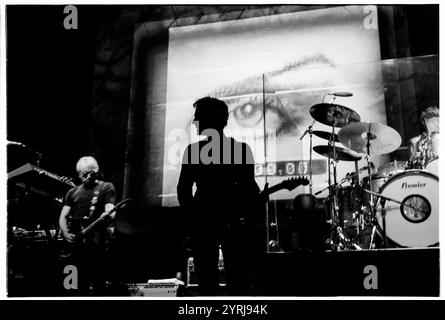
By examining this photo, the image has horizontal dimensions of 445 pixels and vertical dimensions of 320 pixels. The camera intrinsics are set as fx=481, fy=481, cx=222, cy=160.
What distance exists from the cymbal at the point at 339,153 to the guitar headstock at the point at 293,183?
0.30 metres

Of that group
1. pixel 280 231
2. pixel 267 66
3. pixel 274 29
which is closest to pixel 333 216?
pixel 280 231

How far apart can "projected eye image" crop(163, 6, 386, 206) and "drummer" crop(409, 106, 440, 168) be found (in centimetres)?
29

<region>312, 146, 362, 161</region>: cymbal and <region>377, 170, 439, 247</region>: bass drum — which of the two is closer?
<region>377, 170, 439, 247</region>: bass drum

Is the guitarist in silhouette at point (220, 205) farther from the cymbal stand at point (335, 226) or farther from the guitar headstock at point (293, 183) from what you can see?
the cymbal stand at point (335, 226)

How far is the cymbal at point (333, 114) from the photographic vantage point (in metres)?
3.43

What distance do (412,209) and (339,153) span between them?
633 millimetres

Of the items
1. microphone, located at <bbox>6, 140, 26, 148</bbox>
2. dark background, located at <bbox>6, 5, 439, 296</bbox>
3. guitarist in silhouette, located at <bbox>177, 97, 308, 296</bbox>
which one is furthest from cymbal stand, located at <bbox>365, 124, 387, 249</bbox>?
microphone, located at <bbox>6, 140, 26, 148</bbox>

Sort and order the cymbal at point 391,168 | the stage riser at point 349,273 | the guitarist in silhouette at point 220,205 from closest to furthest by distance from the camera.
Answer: the stage riser at point 349,273 < the guitarist in silhouette at point 220,205 < the cymbal at point 391,168

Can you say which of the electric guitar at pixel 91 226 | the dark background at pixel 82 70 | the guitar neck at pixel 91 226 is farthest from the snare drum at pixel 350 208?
the guitar neck at pixel 91 226

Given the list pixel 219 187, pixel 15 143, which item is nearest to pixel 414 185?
pixel 219 187

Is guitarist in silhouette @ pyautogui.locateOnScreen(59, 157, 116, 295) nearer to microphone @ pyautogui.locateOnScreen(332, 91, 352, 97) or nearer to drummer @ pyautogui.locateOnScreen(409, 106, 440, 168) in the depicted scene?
microphone @ pyautogui.locateOnScreen(332, 91, 352, 97)

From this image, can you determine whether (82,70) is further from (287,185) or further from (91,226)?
(287,185)

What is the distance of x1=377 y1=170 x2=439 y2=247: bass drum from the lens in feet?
10.5

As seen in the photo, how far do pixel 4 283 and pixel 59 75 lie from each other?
1495 millimetres
